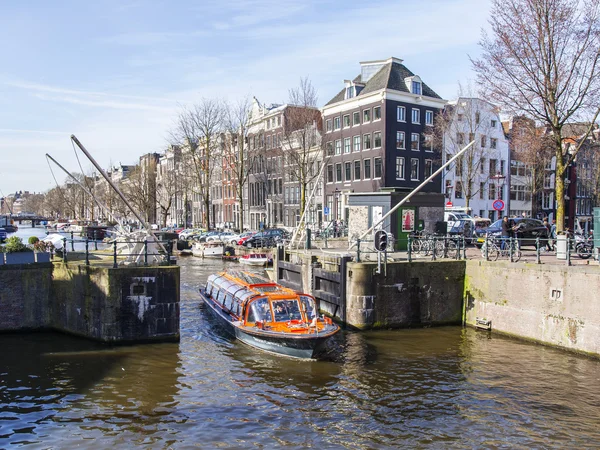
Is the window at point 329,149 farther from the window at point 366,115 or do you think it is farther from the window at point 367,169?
the window at point 366,115

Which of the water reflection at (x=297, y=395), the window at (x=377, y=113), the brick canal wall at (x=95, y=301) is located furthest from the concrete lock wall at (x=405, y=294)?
the window at (x=377, y=113)

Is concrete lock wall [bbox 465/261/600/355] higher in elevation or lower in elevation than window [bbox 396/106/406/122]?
lower

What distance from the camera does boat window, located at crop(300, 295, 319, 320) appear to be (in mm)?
19609

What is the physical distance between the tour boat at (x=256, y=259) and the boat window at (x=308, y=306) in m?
24.9

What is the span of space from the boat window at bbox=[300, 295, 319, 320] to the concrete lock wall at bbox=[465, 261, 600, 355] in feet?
25.3

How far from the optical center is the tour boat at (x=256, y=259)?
147ft

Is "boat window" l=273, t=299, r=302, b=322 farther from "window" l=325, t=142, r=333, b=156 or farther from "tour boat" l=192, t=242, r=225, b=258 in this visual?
"window" l=325, t=142, r=333, b=156

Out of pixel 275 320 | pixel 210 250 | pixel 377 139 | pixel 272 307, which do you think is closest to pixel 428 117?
pixel 377 139

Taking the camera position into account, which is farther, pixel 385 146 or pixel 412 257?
pixel 385 146

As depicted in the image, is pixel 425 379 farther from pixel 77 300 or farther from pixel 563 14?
pixel 563 14

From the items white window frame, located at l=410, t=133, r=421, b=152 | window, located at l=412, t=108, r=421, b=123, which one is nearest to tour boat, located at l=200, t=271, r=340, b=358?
white window frame, located at l=410, t=133, r=421, b=152

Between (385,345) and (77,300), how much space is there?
11233 millimetres

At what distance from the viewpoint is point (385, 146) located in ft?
174

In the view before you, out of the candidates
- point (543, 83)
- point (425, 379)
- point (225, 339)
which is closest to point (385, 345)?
point (425, 379)
